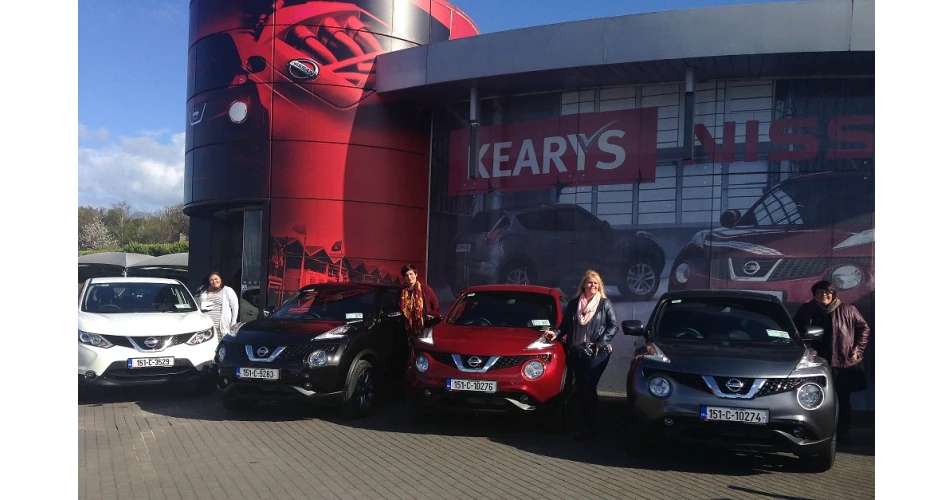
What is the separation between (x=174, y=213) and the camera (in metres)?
48.1

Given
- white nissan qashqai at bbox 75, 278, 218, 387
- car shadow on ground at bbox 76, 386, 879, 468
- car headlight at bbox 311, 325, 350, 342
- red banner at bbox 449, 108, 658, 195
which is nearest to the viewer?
car shadow on ground at bbox 76, 386, 879, 468

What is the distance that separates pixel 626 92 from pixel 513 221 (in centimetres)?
312

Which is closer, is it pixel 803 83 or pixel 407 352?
pixel 407 352

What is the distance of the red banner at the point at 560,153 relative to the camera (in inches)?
508

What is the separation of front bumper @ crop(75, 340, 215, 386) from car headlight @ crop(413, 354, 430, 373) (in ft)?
11.6

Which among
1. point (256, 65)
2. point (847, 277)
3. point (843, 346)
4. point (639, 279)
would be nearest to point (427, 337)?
point (843, 346)

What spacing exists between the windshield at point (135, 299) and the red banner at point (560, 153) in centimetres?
→ 598

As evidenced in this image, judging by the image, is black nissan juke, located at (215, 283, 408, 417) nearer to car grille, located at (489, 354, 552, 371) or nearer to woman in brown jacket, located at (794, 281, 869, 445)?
car grille, located at (489, 354, 552, 371)

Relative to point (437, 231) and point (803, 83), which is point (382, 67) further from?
point (803, 83)

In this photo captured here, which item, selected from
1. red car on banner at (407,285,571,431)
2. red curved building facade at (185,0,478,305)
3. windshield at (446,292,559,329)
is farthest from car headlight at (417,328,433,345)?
red curved building facade at (185,0,478,305)

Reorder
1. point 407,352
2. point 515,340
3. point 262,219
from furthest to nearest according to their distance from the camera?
point 262,219, point 407,352, point 515,340

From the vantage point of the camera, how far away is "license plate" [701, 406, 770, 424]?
248 inches

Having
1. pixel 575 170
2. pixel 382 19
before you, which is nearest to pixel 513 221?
pixel 575 170

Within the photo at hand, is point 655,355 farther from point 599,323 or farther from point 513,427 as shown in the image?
point 513,427
